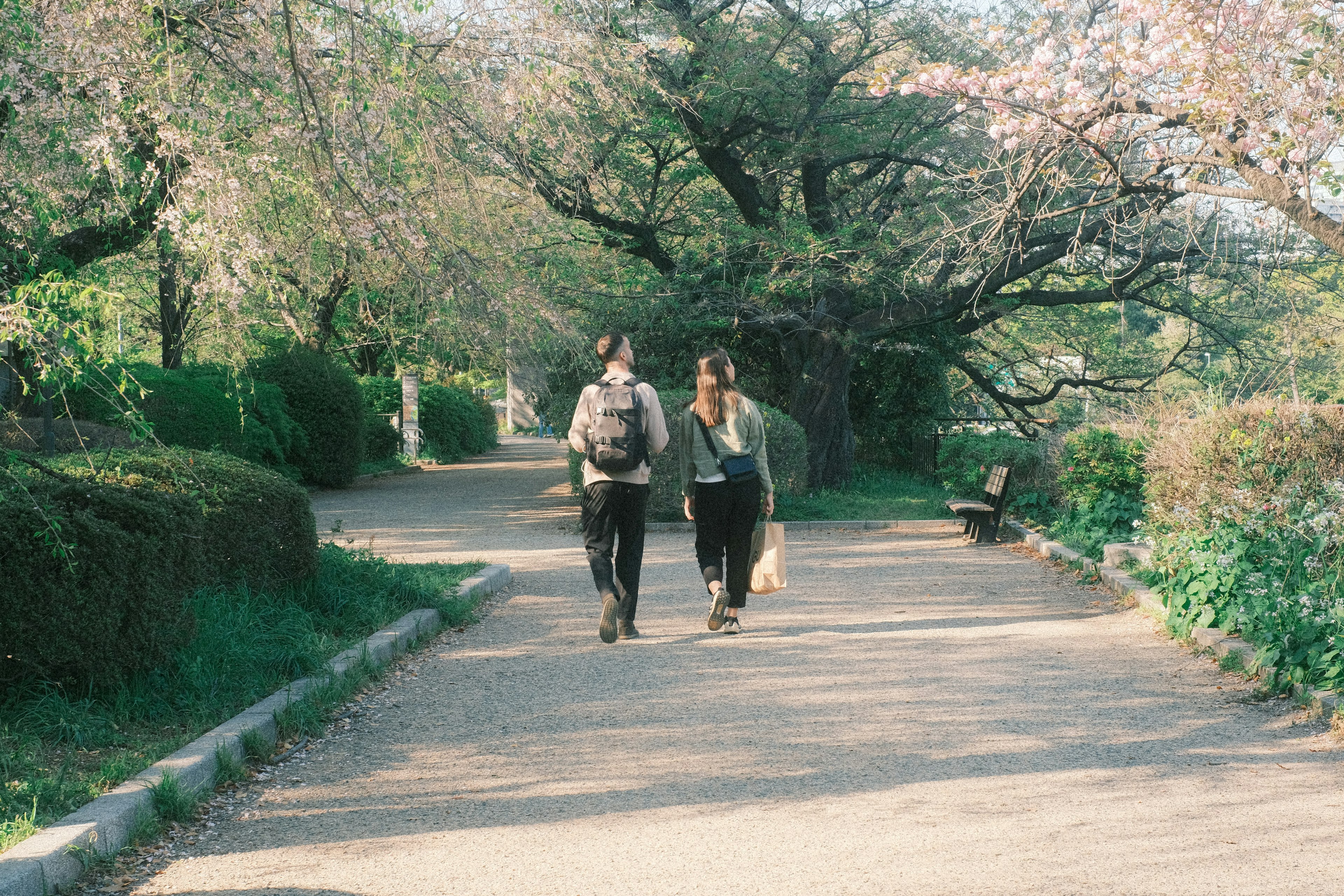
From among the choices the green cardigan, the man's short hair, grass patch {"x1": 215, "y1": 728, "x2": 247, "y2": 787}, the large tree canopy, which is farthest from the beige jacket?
the large tree canopy

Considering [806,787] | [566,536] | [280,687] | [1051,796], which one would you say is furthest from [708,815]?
[566,536]

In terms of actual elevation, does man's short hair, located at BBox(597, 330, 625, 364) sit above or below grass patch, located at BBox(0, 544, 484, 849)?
above

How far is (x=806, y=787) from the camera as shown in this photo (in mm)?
4395

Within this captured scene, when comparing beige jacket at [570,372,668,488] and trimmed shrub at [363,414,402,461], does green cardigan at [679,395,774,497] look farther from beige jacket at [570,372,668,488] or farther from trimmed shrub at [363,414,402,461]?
trimmed shrub at [363,414,402,461]

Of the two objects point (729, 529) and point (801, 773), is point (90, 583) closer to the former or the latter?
point (801, 773)

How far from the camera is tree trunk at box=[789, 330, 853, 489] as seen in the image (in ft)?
58.0

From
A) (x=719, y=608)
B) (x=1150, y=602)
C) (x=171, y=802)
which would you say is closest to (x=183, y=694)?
(x=171, y=802)

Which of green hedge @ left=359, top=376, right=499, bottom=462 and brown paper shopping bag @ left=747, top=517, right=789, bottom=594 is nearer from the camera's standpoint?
brown paper shopping bag @ left=747, top=517, right=789, bottom=594

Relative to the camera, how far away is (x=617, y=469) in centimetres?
707

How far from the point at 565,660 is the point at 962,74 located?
610 cm

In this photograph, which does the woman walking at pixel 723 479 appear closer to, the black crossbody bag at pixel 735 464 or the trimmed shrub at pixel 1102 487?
the black crossbody bag at pixel 735 464

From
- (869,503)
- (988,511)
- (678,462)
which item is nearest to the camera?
(988,511)

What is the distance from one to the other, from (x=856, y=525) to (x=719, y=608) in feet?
22.8

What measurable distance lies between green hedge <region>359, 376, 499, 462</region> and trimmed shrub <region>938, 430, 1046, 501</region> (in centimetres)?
1397
